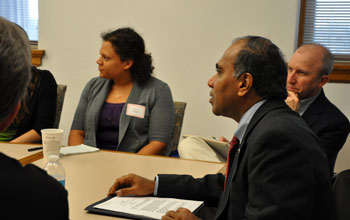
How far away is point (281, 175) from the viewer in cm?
110

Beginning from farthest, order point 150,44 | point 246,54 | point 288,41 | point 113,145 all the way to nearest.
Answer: point 150,44 → point 288,41 → point 113,145 → point 246,54

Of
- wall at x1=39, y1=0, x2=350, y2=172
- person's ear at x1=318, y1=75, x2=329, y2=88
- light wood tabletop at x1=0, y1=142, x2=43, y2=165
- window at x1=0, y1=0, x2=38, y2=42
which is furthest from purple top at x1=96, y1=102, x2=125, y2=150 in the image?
window at x1=0, y1=0, x2=38, y2=42

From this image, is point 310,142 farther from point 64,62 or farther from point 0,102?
point 64,62

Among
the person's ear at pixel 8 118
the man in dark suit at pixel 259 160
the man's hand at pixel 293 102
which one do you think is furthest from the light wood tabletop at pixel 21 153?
the man's hand at pixel 293 102

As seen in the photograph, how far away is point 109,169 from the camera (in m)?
1.97

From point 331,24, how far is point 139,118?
2.04 metres

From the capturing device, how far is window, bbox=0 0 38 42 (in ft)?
15.1

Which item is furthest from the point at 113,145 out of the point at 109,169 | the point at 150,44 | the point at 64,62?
the point at 64,62

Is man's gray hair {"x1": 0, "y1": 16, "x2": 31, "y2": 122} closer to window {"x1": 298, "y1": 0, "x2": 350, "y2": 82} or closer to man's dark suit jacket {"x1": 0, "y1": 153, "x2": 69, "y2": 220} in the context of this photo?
man's dark suit jacket {"x1": 0, "y1": 153, "x2": 69, "y2": 220}

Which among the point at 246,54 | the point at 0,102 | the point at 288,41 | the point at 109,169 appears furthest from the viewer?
the point at 288,41

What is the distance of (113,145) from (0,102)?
2129 millimetres

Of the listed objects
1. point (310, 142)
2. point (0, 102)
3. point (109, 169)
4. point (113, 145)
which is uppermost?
point (0, 102)

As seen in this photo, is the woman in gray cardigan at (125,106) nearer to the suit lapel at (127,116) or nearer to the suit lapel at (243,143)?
the suit lapel at (127,116)

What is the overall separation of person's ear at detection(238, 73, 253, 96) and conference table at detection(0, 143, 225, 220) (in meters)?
0.58
